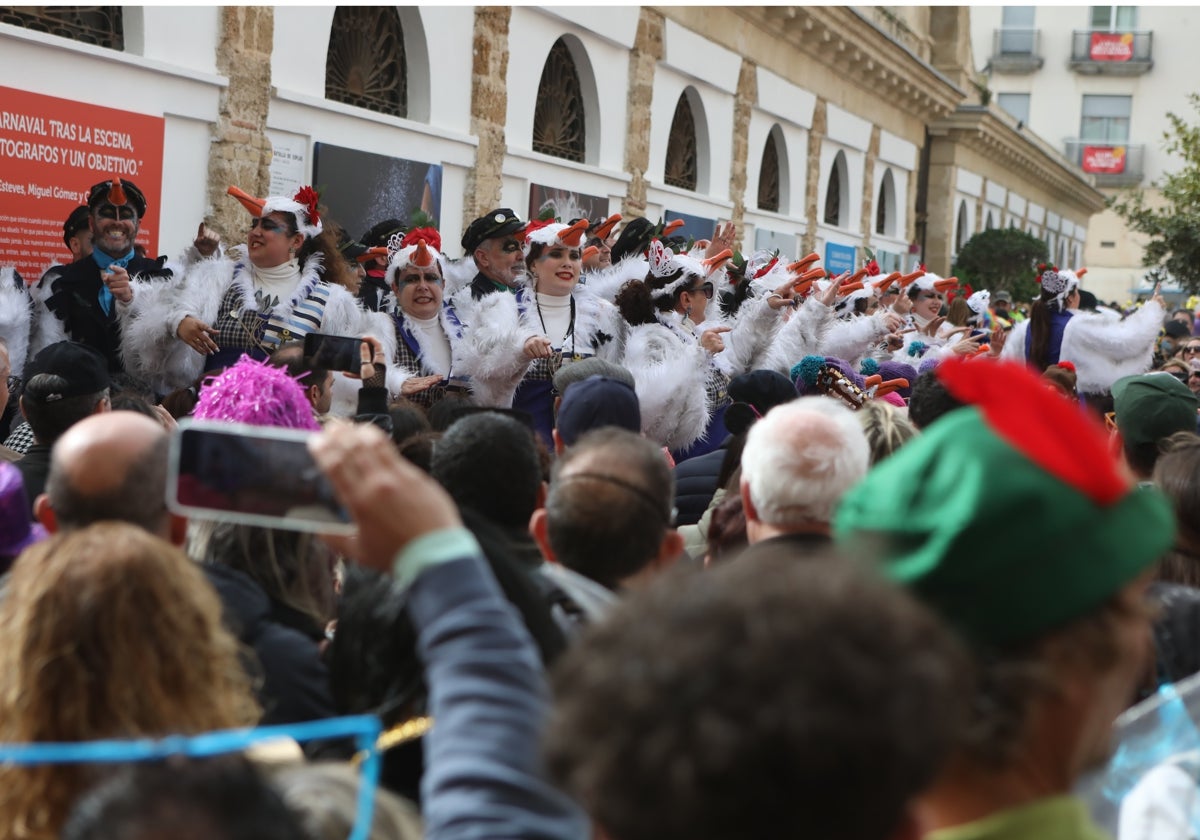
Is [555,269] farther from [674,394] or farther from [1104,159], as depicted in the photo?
[1104,159]

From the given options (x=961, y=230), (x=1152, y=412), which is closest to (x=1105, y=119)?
(x=961, y=230)

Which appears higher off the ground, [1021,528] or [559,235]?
[559,235]

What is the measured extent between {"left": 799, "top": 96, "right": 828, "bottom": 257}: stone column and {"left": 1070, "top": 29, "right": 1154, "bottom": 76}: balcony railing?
1485 inches

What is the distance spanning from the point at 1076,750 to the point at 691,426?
5.14m

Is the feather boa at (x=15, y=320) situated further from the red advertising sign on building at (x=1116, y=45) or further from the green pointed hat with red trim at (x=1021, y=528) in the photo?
the red advertising sign on building at (x=1116, y=45)

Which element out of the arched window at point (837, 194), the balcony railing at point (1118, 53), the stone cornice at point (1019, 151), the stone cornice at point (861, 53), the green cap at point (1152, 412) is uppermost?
the balcony railing at point (1118, 53)

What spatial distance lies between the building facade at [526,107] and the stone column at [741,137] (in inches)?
1.6

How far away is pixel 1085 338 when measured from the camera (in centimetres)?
938

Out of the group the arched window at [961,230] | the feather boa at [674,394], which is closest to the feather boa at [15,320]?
the feather boa at [674,394]

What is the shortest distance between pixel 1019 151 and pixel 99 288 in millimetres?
33096

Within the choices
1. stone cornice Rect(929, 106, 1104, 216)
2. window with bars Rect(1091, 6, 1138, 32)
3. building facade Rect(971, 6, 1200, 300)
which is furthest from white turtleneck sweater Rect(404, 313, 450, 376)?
window with bars Rect(1091, 6, 1138, 32)

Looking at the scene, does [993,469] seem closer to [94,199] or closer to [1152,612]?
[1152,612]

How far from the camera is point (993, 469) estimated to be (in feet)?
4.16

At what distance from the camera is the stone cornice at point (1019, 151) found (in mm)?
30234
